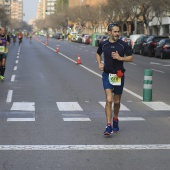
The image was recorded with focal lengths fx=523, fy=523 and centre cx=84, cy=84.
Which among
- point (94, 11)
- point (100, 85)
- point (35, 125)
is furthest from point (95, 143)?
point (94, 11)

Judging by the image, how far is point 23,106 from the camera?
41.5 ft

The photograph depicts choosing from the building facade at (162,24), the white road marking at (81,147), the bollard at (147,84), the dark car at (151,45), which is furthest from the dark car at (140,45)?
the white road marking at (81,147)

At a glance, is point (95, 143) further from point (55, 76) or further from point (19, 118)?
point (55, 76)

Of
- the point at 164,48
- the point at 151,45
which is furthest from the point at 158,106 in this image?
the point at 151,45

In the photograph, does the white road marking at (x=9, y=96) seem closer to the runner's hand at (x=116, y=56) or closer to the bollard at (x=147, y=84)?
the bollard at (x=147, y=84)

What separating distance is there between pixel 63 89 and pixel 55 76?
16.7ft

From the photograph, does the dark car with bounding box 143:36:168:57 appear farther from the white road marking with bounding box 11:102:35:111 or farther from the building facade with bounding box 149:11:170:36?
the white road marking with bounding box 11:102:35:111

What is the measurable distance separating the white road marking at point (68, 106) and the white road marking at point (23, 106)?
2.15 ft

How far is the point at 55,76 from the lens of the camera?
71.3ft

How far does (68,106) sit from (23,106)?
1.09 meters

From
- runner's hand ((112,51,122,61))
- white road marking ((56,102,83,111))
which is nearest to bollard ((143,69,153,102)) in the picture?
white road marking ((56,102,83,111))

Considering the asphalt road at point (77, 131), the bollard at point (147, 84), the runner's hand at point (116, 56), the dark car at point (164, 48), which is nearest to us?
the asphalt road at point (77, 131)

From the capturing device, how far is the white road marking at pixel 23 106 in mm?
12133

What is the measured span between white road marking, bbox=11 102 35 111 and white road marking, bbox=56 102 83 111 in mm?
655
